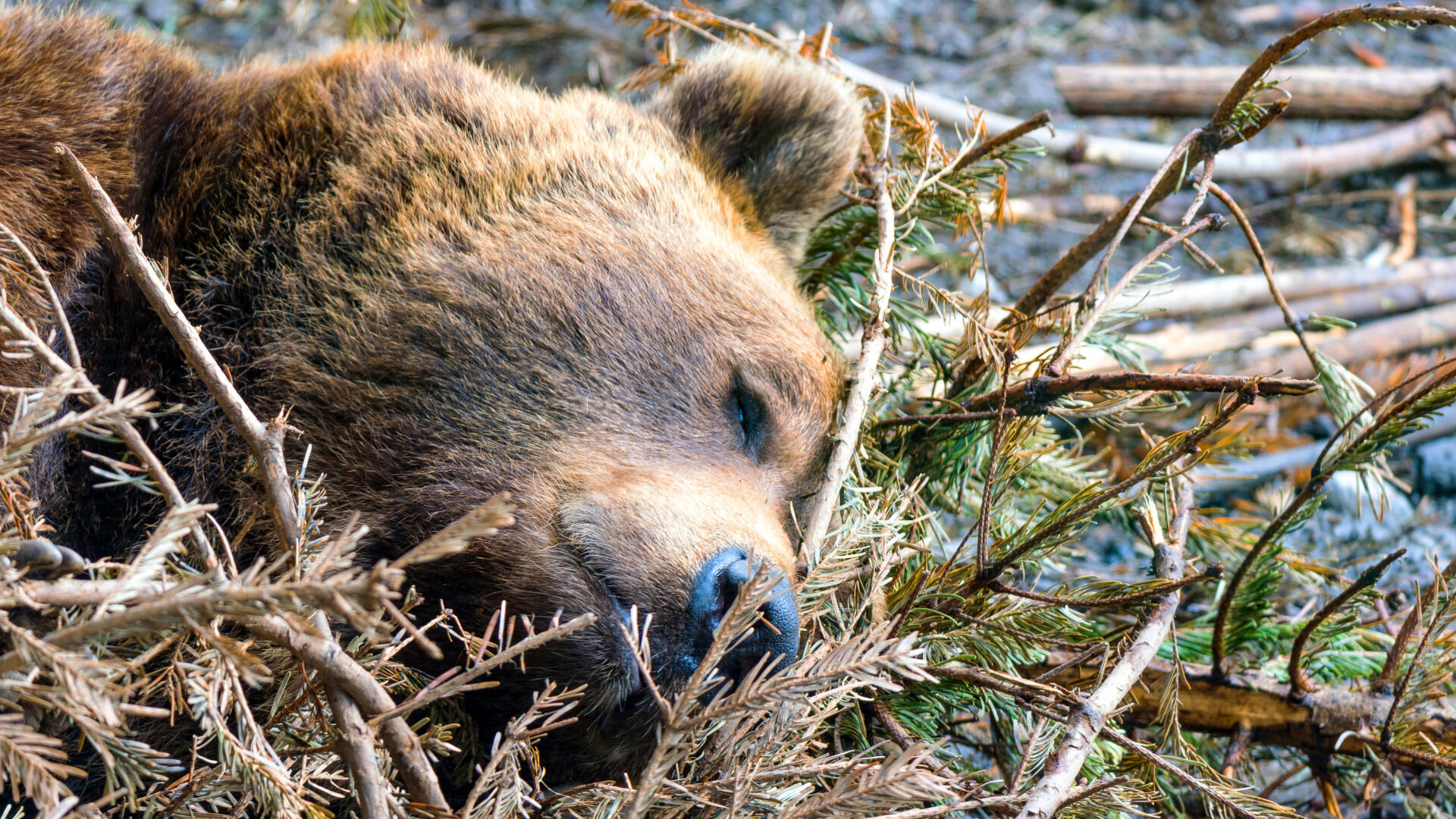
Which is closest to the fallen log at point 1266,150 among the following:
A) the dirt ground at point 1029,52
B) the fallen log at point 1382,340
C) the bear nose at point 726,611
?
the dirt ground at point 1029,52

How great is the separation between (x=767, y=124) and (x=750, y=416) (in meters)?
1.30

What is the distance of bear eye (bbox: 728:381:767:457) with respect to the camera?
3248mm

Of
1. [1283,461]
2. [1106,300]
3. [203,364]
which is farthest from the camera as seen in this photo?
[1283,461]

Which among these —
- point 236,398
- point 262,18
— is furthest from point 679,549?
point 262,18

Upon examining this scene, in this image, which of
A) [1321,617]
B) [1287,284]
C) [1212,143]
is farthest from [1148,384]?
[1287,284]

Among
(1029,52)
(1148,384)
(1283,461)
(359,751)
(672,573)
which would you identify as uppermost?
(1148,384)

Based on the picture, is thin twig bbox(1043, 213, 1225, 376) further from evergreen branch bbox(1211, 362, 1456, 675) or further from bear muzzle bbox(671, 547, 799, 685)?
bear muzzle bbox(671, 547, 799, 685)

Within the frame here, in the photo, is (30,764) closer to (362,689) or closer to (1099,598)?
(362,689)

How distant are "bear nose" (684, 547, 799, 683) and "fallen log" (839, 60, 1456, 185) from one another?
362 cm

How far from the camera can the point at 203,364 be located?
87.3 inches

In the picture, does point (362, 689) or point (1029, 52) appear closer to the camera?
point (362, 689)

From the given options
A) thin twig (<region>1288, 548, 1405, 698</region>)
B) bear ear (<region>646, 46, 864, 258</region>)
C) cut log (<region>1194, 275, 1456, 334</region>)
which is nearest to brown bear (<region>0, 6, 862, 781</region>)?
bear ear (<region>646, 46, 864, 258</region>)

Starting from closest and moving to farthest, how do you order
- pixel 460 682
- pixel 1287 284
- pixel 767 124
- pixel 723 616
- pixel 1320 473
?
pixel 460 682 < pixel 723 616 < pixel 1320 473 < pixel 767 124 < pixel 1287 284

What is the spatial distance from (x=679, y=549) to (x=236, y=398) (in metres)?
1.05
